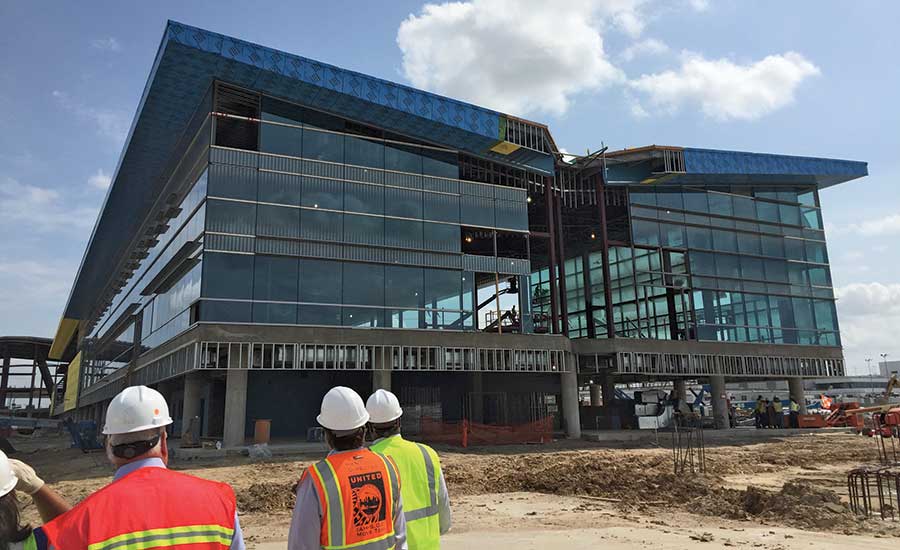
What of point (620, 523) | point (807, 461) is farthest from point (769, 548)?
point (807, 461)

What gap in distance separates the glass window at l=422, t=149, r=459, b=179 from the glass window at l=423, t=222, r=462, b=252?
8.89 ft

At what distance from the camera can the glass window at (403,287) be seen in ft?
91.8

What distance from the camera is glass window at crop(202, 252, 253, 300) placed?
24.7 metres

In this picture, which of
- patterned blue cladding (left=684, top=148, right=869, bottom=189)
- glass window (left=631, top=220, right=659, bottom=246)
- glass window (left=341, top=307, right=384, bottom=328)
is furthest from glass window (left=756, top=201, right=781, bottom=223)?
glass window (left=341, top=307, right=384, bottom=328)

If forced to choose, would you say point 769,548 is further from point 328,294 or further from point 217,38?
point 217,38

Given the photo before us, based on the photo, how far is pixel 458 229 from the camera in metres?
30.3

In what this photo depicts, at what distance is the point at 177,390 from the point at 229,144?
2089 centimetres

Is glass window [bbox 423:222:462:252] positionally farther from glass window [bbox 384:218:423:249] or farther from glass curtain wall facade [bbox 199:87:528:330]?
glass window [bbox 384:218:423:249]

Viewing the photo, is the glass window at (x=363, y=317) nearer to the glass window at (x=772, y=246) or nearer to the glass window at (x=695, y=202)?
the glass window at (x=695, y=202)

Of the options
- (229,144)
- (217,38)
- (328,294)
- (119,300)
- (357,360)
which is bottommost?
(357,360)

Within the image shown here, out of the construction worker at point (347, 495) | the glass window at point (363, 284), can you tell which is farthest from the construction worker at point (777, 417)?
the construction worker at point (347, 495)

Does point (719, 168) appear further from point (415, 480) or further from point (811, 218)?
point (415, 480)

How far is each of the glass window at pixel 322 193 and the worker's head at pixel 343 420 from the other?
23.9 m

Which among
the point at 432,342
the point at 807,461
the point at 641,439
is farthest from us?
the point at 641,439
